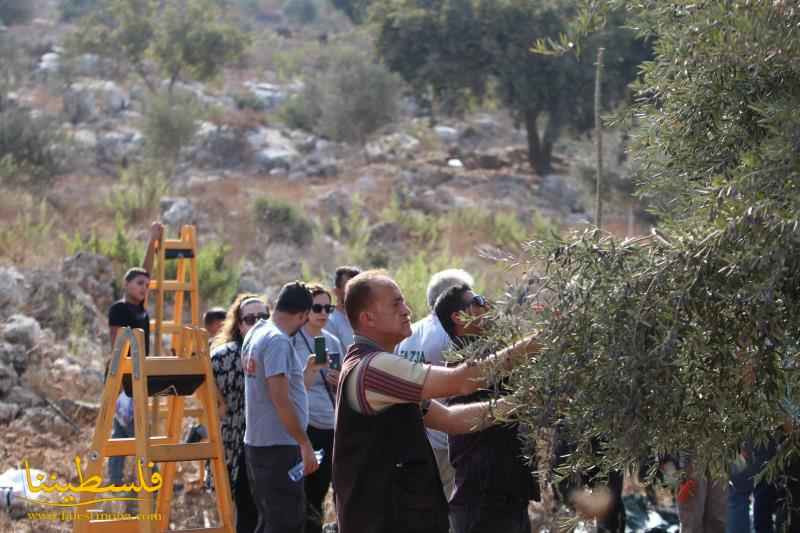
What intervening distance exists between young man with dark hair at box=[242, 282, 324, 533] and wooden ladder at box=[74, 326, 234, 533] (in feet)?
0.66

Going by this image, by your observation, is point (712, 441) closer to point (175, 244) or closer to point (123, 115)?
point (175, 244)

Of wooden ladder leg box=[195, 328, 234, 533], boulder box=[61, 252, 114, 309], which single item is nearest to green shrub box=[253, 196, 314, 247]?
boulder box=[61, 252, 114, 309]

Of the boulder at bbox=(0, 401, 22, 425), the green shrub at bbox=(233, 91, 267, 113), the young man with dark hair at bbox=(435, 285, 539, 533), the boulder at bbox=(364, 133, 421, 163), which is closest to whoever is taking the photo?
the young man with dark hair at bbox=(435, 285, 539, 533)

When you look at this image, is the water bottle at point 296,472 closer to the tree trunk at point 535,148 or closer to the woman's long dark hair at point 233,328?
the woman's long dark hair at point 233,328

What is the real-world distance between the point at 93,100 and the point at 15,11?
2030cm

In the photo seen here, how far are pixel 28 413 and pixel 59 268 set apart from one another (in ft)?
13.3

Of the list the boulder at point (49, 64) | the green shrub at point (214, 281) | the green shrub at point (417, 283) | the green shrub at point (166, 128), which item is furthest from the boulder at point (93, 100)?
the green shrub at point (417, 283)

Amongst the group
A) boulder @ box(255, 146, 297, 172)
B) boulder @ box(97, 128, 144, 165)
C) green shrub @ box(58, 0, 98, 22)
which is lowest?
green shrub @ box(58, 0, 98, 22)

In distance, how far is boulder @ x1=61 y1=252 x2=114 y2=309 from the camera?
13578 millimetres

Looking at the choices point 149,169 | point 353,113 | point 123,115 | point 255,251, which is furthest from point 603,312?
point 123,115

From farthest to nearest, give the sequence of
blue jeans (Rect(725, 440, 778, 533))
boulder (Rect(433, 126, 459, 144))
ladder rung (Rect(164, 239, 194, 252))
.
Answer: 1. boulder (Rect(433, 126, 459, 144))
2. ladder rung (Rect(164, 239, 194, 252))
3. blue jeans (Rect(725, 440, 778, 533))

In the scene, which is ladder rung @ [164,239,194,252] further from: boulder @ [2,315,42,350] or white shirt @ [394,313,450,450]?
white shirt @ [394,313,450,450]

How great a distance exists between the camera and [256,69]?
5328 centimetres

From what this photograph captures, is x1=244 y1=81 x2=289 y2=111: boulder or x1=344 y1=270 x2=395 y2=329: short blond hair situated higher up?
x1=344 y1=270 x2=395 y2=329: short blond hair
